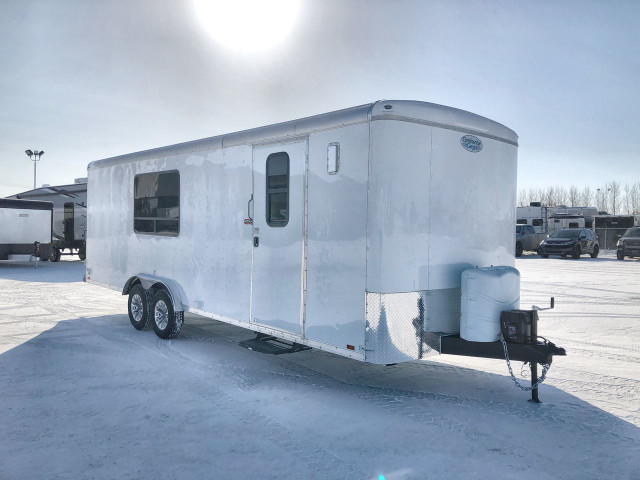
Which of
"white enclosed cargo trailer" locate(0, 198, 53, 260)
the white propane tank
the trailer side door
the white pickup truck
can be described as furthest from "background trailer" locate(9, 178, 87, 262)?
the white propane tank

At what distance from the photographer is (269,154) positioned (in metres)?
6.27

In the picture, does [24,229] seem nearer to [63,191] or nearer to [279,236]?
[63,191]

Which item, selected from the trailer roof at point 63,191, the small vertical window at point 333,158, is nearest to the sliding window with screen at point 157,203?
the small vertical window at point 333,158

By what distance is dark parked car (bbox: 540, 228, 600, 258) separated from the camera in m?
26.0

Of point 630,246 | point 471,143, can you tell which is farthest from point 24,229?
point 630,246

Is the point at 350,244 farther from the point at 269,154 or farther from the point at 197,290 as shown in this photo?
the point at 197,290

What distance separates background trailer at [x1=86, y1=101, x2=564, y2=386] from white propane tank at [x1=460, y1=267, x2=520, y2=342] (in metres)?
0.24

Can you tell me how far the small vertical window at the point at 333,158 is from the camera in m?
5.38

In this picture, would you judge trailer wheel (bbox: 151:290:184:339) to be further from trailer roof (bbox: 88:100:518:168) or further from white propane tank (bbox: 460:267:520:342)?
white propane tank (bbox: 460:267:520:342)

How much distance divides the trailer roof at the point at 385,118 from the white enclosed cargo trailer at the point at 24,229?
51.7 feet

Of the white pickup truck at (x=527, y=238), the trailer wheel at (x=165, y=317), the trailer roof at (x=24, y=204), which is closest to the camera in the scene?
the trailer wheel at (x=165, y=317)

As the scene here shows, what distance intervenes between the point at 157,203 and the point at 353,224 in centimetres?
420

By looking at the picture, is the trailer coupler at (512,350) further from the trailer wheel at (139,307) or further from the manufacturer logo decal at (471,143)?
the trailer wheel at (139,307)

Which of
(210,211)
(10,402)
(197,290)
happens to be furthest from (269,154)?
(10,402)
